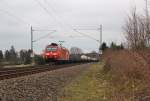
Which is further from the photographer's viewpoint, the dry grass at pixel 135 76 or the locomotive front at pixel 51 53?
the locomotive front at pixel 51 53

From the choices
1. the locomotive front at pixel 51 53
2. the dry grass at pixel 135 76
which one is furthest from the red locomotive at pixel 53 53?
the dry grass at pixel 135 76

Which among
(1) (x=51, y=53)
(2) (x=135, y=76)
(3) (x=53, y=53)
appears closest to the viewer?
(2) (x=135, y=76)

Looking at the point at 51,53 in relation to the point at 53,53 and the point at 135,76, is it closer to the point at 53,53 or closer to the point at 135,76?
the point at 53,53

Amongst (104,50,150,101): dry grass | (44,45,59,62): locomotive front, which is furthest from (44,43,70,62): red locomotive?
(104,50,150,101): dry grass

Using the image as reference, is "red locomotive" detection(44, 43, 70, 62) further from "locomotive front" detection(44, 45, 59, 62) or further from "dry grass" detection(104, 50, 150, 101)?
"dry grass" detection(104, 50, 150, 101)

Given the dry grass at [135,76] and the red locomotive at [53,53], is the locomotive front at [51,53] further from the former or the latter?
the dry grass at [135,76]

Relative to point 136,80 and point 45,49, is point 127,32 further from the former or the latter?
point 45,49

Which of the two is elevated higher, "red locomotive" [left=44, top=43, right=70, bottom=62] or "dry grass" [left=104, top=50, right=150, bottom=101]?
"red locomotive" [left=44, top=43, right=70, bottom=62]

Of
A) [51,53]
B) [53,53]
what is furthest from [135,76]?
[51,53]

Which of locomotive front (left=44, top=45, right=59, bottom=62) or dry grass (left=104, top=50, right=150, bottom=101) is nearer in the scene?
dry grass (left=104, top=50, right=150, bottom=101)

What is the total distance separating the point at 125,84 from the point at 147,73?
2978 mm

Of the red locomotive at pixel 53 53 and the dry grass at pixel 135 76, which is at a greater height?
the red locomotive at pixel 53 53

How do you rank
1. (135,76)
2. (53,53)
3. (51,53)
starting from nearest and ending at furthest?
1. (135,76)
2. (53,53)
3. (51,53)

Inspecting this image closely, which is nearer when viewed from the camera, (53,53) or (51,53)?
(53,53)
